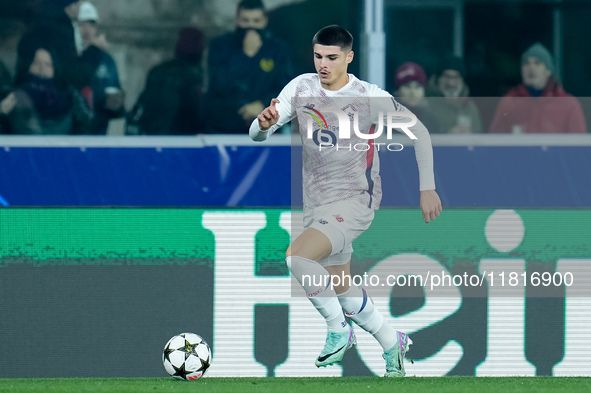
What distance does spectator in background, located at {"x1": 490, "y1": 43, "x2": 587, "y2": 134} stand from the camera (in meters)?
6.03

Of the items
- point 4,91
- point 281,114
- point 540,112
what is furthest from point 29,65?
point 540,112

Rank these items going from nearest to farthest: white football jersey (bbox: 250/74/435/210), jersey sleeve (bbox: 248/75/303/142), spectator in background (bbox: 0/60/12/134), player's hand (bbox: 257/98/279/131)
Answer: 1. player's hand (bbox: 257/98/279/131)
2. jersey sleeve (bbox: 248/75/303/142)
3. white football jersey (bbox: 250/74/435/210)
4. spectator in background (bbox: 0/60/12/134)

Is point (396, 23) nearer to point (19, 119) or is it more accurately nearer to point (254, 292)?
point (254, 292)

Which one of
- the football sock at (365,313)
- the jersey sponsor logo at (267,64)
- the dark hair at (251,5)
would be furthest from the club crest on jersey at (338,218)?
the dark hair at (251,5)

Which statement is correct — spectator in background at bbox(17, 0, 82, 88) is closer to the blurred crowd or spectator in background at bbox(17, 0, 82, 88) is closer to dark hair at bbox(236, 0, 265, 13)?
the blurred crowd

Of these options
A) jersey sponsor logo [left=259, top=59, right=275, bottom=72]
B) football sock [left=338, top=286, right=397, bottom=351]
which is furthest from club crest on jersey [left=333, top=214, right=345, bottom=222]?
jersey sponsor logo [left=259, top=59, right=275, bottom=72]

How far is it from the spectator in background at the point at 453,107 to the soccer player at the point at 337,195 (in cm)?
49

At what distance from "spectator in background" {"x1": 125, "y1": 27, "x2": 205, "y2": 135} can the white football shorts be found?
995 millimetres

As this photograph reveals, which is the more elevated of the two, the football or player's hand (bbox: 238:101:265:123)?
player's hand (bbox: 238:101:265:123)

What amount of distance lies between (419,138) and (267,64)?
1.03 metres

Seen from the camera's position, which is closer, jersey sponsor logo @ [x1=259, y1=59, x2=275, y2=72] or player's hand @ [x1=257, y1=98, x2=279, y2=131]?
player's hand @ [x1=257, y1=98, x2=279, y2=131]

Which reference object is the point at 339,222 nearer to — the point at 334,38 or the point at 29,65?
the point at 334,38

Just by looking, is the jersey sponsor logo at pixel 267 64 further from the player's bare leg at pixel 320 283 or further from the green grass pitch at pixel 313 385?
the green grass pitch at pixel 313 385

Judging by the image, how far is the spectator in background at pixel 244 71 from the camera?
19.8 feet
